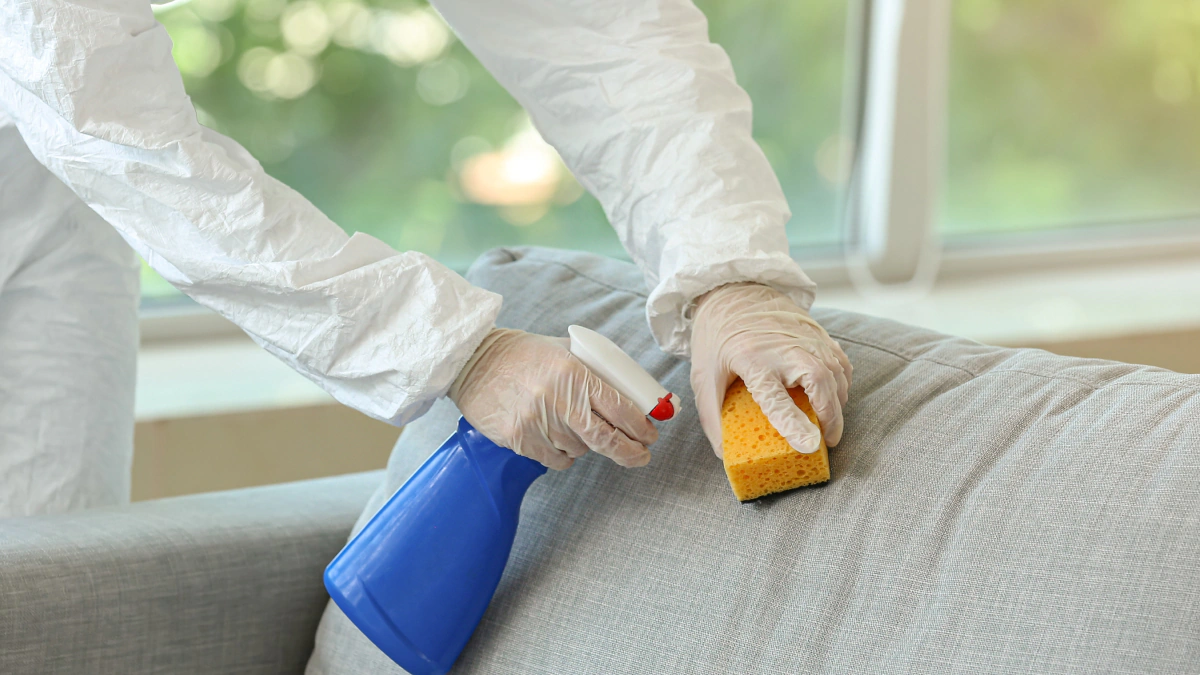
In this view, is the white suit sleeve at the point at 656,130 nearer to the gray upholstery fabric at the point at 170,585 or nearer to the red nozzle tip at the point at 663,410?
the red nozzle tip at the point at 663,410

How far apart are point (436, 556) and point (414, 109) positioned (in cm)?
116

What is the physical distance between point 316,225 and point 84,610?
384 mm

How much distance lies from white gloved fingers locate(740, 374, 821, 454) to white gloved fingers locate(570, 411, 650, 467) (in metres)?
0.10

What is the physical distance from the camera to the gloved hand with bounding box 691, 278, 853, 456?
0.65 metres

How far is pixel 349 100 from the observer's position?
5.46ft

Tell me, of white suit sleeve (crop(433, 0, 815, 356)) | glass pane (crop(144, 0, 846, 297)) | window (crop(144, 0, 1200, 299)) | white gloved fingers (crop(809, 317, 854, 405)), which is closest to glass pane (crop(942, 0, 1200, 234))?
window (crop(144, 0, 1200, 299))

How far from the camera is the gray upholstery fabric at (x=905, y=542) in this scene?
1.72 feet

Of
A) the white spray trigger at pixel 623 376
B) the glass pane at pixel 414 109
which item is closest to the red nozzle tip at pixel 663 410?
the white spray trigger at pixel 623 376

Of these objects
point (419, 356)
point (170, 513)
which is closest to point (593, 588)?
point (419, 356)

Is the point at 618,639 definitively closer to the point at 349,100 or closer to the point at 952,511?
the point at 952,511

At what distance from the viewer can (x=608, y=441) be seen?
693 mm

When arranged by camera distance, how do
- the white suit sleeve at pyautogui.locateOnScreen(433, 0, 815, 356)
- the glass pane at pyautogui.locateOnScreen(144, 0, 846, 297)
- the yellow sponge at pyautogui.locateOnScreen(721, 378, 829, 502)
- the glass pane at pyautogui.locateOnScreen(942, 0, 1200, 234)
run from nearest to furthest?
the yellow sponge at pyautogui.locateOnScreen(721, 378, 829, 502), the white suit sleeve at pyautogui.locateOnScreen(433, 0, 815, 356), the glass pane at pyautogui.locateOnScreen(144, 0, 846, 297), the glass pane at pyautogui.locateOnScreen(942, 0, 1200, 234)

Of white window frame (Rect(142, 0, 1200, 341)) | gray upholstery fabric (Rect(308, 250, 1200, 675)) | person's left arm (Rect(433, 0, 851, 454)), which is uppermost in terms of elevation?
person's left arm (Rect(433, 0, 851, 454))

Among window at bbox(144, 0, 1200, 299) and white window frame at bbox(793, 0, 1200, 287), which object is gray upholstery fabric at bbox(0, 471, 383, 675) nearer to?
window at bbox(144, 0, 1200, 299)
